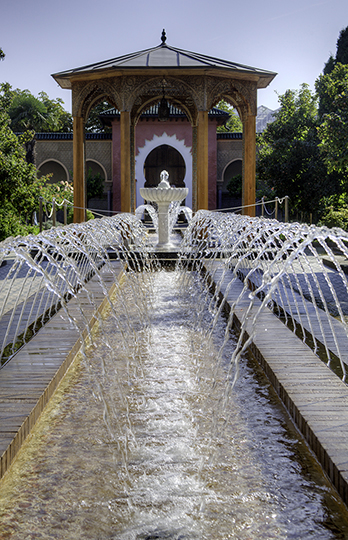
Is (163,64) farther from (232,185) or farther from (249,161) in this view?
(232,185)

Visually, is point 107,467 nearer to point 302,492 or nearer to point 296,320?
point 302,492

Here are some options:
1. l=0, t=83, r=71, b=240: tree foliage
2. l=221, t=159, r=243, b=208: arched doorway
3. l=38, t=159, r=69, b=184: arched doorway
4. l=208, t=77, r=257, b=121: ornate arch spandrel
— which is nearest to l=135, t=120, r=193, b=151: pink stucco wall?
l=221, t=159, r=243, b=208: arched doorway

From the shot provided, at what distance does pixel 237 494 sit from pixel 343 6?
24.9 meters

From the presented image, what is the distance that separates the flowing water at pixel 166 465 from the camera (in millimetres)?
1792

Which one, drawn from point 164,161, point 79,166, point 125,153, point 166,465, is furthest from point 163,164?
point 166,465

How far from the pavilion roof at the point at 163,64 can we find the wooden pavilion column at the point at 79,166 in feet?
3.09

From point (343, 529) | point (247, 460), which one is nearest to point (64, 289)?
point (247, 460)

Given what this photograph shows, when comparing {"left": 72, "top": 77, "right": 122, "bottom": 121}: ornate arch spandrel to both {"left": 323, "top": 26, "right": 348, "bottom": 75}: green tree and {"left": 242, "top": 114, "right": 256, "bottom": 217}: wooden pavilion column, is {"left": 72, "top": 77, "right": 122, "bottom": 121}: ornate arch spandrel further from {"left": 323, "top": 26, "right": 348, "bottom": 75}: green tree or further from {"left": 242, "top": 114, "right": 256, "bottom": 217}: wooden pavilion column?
{"left": 323, "top": 26, "right": 348, "bottom": 75}: green tree

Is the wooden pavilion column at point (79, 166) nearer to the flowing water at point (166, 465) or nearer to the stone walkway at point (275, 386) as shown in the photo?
the stone walkway at point (275, 386)

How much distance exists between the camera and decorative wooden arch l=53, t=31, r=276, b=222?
965 cm

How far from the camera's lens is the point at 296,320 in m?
4.30

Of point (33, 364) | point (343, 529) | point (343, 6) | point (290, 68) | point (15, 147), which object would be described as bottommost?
point (343, 529)

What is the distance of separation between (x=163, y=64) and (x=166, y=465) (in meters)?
8.81

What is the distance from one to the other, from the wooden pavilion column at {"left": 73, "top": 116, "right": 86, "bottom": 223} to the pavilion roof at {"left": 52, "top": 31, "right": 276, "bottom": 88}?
942 mm
